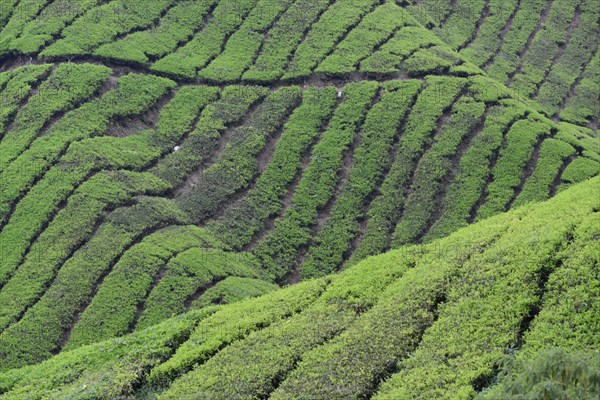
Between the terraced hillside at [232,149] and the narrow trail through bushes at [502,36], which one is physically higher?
the narrow trail through bushes at [502,36]

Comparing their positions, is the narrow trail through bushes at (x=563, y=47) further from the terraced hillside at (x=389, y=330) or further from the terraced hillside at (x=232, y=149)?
the terraced hillside at (x=389, y=330)

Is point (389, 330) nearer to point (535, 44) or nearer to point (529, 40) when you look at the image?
point (535, 44)

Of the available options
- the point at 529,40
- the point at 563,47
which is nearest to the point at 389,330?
the point at 529,40

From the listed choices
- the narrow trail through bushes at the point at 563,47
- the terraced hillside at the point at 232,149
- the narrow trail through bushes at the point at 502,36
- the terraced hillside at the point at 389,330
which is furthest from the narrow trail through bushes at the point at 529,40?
A: the terraced hillside at the point at 389,330

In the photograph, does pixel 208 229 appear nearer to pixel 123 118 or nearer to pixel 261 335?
pixel 123 118

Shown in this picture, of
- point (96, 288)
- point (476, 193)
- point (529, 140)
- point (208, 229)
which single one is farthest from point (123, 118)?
point (529, 140)

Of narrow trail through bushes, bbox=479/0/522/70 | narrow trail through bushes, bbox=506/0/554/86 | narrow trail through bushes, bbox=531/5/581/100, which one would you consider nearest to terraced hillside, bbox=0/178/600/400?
narrow trail through bushes, bbox=531/5/581/100
